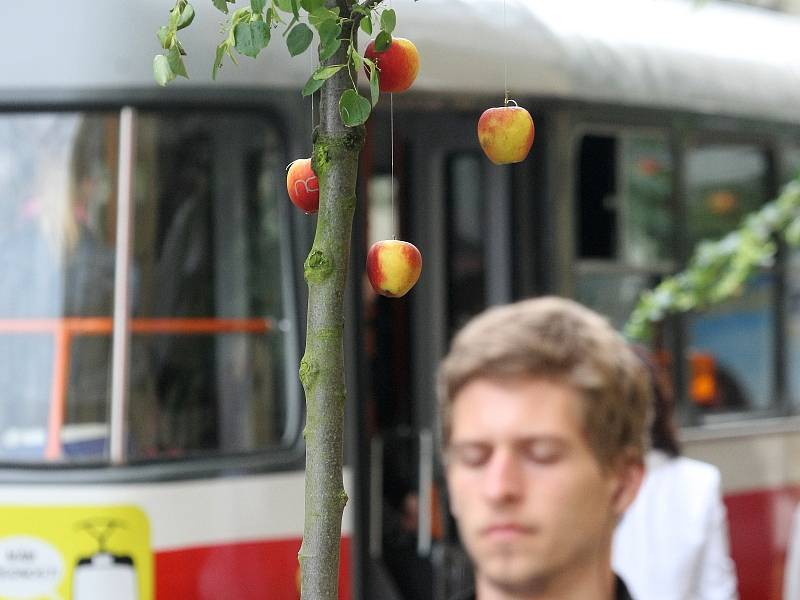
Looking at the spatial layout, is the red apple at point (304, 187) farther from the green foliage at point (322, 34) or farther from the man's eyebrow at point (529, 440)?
the man's eyebrow at point (529, 440)

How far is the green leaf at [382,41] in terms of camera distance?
176 cm

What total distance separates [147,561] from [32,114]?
1417 millimetres

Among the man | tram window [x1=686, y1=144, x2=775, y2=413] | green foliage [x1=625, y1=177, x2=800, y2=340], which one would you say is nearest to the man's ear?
the man

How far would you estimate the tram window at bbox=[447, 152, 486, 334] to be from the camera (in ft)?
17.9

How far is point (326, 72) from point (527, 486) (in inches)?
21.9

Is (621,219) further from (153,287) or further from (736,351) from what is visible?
(153,287)

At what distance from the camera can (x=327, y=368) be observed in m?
1.65

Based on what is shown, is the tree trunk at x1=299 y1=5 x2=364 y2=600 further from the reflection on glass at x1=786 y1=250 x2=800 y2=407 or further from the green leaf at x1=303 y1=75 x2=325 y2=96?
the reflection on glass at x1=786 y1=250 x2=800 y2=407

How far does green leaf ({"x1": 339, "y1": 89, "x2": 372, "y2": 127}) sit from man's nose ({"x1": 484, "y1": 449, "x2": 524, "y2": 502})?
44cm

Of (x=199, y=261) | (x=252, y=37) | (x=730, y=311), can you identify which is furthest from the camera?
(x=730, y=311)

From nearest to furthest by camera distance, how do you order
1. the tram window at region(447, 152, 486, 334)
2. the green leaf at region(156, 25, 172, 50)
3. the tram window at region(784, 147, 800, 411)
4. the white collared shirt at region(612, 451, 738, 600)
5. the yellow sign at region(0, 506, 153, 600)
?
the green leaf at region(156, 25, 172, 50)
the white collared shirt at region(612, 451, 738, 600)
the yellow sign at region(0, 506, 153, 600)
the tram window at region(447, 152, 486, 334)
the tram window at region(784, 147, 800, 411)

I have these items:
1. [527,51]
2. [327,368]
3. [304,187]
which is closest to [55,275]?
[527,51]

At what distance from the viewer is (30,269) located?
14.1 feet

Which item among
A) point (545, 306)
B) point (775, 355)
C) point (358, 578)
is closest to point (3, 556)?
point (358, 578)
